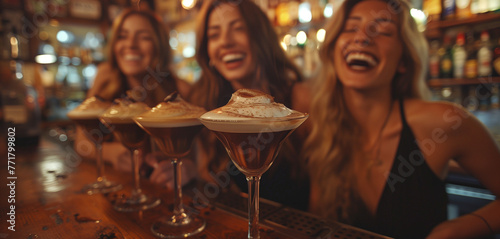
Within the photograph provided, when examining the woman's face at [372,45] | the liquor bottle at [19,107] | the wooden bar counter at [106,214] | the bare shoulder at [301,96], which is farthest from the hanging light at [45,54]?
the woman's face at [372,45]

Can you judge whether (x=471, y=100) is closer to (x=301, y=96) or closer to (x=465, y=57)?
(x=465, y=57)

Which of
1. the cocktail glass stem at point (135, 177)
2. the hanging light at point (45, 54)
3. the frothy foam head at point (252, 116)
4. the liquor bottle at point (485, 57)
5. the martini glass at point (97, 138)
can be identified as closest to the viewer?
the frothy foam head at point (252, 116)

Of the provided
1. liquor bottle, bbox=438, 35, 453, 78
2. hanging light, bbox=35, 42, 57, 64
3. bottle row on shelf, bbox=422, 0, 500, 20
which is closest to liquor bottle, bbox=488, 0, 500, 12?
bottle row on shelf, bbox=422, 0, 500, 20

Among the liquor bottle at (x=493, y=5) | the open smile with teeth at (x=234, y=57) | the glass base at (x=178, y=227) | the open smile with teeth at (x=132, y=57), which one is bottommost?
the glass base at (x=178, y=227)

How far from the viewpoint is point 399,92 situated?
1589 mm

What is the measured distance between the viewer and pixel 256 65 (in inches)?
71.0

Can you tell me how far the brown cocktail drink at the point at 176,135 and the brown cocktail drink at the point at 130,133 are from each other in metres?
0.19

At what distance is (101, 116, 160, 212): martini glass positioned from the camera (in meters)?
1.24

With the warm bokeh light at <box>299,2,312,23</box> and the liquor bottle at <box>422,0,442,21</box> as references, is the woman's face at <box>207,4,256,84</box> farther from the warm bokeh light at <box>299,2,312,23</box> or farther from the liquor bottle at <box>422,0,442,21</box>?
the liquor bottle at <box>422,0,442,21</box>

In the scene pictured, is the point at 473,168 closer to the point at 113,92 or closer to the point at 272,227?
the point at 272,227

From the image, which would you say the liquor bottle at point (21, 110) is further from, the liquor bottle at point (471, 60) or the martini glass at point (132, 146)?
the liquor bottle at point (471, 60)

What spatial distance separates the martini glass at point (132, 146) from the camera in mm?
1244

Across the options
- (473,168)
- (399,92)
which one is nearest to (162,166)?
(399,92)

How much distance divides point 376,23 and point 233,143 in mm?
1099
